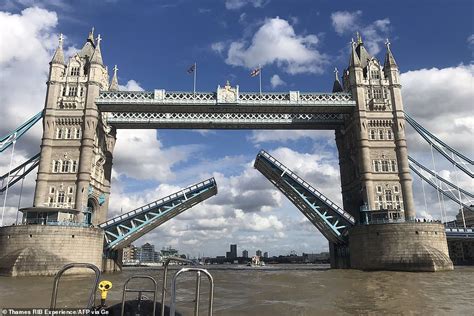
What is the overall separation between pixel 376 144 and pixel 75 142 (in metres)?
37.2

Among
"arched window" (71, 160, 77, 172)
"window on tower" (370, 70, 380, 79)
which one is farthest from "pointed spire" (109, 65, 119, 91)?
"window on tower" (370, 70, 380, 79)

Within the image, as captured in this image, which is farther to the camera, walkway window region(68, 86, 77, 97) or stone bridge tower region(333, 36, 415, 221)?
walkway window region(68, 86, 77, 97)

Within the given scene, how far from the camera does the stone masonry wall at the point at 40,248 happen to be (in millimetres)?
36406

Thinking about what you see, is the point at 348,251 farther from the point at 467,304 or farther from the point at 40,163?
the point at 40,163

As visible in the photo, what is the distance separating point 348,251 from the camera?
48.3 metres

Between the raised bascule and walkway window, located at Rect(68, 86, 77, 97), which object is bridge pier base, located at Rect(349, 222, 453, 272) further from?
walkway window, located at Rect(68, 86, 77, 97)

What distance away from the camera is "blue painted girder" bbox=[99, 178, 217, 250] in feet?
151

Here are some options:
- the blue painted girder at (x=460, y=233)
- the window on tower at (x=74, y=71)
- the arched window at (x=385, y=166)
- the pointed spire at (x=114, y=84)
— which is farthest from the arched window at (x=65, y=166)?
the blue painted girder at (x=460, y=233)

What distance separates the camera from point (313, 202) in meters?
47.8

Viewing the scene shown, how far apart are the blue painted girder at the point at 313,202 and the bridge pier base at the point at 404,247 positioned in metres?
4.18

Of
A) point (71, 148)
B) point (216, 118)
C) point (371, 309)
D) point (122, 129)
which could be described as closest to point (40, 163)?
point (71, 148)

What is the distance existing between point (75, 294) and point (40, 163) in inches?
1156

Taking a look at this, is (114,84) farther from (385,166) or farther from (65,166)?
(385,166)

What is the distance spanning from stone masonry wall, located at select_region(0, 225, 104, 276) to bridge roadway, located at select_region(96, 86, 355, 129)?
55.8 feet
